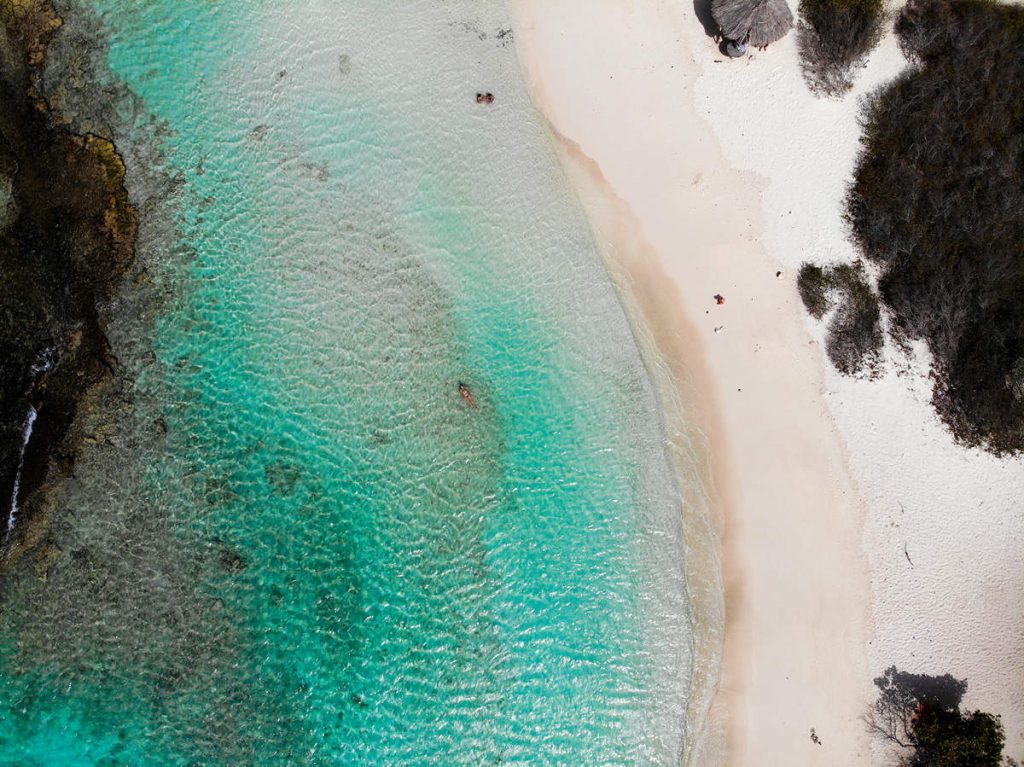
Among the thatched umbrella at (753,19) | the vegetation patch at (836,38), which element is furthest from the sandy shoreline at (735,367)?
the vegetation patch at (836,38)

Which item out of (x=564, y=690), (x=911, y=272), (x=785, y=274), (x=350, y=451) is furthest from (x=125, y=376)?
(x=911, y=272)

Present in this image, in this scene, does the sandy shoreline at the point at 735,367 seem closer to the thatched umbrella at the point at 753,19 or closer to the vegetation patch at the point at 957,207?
the thatched umbrella at the point at 753,19

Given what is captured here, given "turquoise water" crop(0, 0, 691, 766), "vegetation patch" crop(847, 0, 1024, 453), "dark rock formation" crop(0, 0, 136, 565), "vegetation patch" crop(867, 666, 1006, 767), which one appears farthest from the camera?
"vegetation patch" crop(847, 0, 1024, 453)

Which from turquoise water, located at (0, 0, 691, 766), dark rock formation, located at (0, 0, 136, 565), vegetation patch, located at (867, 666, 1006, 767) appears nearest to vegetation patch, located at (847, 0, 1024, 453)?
vegetation patch, located at (867, 666, 1006, 767)

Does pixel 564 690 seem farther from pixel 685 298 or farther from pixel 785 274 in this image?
pixel 785 274

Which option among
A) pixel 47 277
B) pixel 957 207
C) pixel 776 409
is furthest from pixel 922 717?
pixel 47 277

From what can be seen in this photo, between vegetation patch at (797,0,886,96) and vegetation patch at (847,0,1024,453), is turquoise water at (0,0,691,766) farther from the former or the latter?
vegetation patch at (797,0,886,96)
